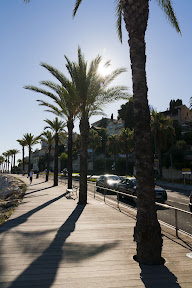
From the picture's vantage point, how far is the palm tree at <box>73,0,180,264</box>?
185 inches

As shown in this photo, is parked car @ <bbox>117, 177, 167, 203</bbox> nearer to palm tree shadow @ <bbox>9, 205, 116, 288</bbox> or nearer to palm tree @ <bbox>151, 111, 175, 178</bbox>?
palm tree shadow @ <bbox>9, 205, 116, 288</bbox>

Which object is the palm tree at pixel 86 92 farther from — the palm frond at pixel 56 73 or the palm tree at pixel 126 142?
the palm tree at pixel 126 142

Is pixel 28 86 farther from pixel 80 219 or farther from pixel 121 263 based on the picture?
pixel 121 263

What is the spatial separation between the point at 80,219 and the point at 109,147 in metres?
46.4

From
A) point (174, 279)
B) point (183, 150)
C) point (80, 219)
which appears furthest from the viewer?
point (183, 150)

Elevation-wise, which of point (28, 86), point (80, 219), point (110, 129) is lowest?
point (80, 219)

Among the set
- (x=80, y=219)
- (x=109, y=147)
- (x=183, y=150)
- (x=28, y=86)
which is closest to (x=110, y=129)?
(x=109, y=147)

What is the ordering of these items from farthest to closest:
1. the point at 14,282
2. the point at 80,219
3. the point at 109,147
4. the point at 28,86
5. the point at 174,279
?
the point at 109,147
the point at 28,86
the point at 80,219
the point at 174,279
the point at 14,282

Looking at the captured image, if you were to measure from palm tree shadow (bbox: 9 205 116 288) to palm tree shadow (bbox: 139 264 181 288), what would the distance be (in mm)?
1279

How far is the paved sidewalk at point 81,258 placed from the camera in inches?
149

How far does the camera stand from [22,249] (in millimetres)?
5301

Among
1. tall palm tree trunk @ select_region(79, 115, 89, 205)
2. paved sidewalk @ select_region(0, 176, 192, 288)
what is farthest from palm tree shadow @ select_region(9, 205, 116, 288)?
tall palm tree trunk @ select_region(79, 115, 89, 205)

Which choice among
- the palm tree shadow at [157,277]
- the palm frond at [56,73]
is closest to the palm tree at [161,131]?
the palm frond at [56,73]

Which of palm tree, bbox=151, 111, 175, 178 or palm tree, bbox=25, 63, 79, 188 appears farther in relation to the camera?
palm tree, bbox=151, 111, 175, 178
